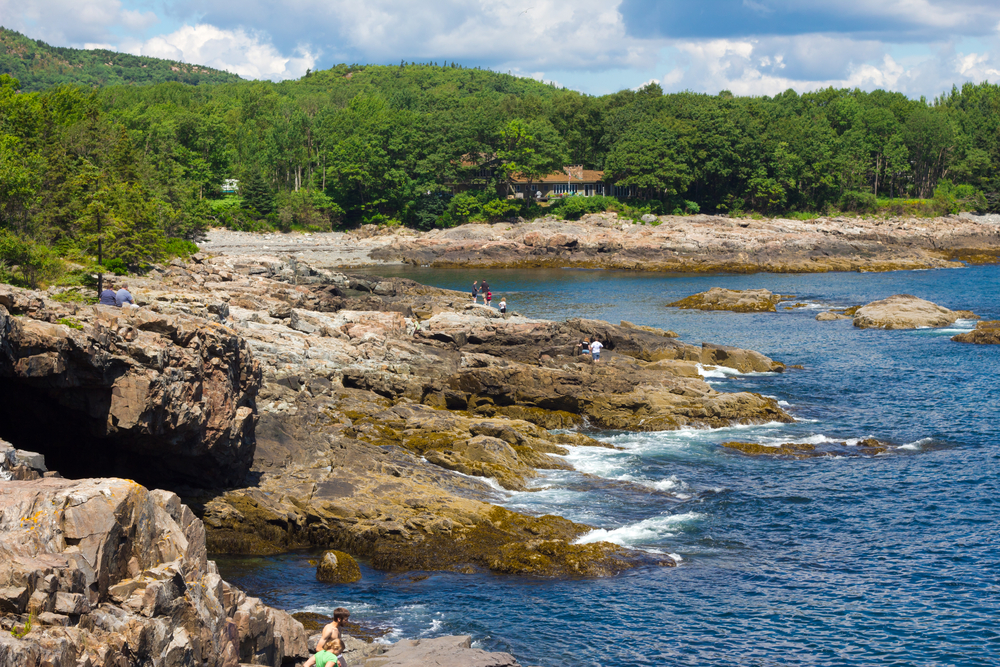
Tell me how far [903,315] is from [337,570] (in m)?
49.6

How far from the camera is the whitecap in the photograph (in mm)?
22328

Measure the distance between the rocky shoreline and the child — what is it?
82.8 m

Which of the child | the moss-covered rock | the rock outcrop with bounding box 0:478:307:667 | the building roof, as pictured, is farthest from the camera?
the building roof

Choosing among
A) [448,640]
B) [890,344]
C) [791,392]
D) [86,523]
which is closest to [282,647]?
[448,640]

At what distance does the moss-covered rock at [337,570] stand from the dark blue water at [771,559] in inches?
13.5

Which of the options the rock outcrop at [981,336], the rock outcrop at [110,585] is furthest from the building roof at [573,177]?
the rock outcrop at [110,585]

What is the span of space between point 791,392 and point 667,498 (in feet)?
57.3

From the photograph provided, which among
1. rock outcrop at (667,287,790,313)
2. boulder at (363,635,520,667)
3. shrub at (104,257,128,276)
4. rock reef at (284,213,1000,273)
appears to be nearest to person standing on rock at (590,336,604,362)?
shrub at (104,257,128,276)

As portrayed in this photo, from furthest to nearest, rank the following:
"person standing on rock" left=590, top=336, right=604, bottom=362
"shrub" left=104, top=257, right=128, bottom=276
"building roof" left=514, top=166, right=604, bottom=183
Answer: "building roof" left=514, top=166, right=604, bottom=183 < "shrub" left=104, top=257, right=128, bottom=276 < "person standing on rock" left=590, top=336, right=604, bottom=362

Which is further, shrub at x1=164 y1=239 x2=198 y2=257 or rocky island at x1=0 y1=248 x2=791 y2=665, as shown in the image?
shrub at x1=164 y1=239 x2=198 y2=257

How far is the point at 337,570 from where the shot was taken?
2006cm

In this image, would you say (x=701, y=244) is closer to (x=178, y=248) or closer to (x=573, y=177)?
(x=573, y=177)

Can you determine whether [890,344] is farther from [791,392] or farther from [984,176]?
[984,176]

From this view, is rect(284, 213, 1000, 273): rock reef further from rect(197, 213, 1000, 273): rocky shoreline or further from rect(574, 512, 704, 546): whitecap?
rect(574, 512, 704, 546): whitecap
